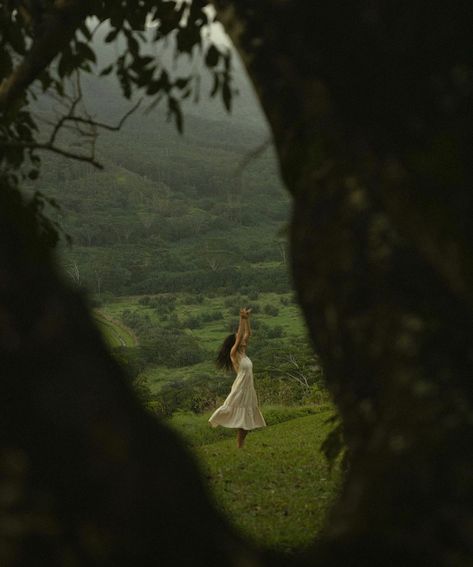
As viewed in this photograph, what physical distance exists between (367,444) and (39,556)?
82 cm

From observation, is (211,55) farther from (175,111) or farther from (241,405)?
(241,405)

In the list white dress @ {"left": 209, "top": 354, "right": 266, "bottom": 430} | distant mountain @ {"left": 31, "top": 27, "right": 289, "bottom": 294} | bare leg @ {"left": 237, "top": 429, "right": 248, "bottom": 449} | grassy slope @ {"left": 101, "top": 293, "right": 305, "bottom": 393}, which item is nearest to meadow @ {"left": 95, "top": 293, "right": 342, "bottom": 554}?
bare leg @ {"left": 237, "top": 429, "right": 248, "bottom": 449}

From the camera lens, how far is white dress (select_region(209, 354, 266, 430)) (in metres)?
10.8

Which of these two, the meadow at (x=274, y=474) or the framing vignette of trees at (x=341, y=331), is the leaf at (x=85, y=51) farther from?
the framing vignette of trees at (x=341, y=331)

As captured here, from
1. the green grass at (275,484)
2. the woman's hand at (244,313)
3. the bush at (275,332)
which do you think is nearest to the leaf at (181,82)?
the green grass at (275,484)

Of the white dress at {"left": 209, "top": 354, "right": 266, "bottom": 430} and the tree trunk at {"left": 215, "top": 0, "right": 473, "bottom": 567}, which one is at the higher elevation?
the tree trunk at {"left": 215, "top": 0, "right": 473, "bottom": 567}

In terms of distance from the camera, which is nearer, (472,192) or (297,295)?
(472,192)

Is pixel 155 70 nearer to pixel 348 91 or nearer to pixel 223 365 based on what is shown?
pixel 348 91

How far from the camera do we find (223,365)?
1142 centimetres

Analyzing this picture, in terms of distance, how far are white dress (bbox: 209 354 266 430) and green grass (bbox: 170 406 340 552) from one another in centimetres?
41

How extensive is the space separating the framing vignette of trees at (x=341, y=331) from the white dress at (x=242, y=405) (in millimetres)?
8964

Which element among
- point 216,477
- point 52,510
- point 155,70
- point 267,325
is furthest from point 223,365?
point 267,325

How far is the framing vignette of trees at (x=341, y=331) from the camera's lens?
1106 mm

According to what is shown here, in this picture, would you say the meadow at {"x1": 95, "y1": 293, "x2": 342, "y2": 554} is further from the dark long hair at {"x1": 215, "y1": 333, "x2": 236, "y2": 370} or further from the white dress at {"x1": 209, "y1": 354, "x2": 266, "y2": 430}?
the dark long hair at {"x1": 215, "y1": 333, "x2": 236, "y2": 370}
